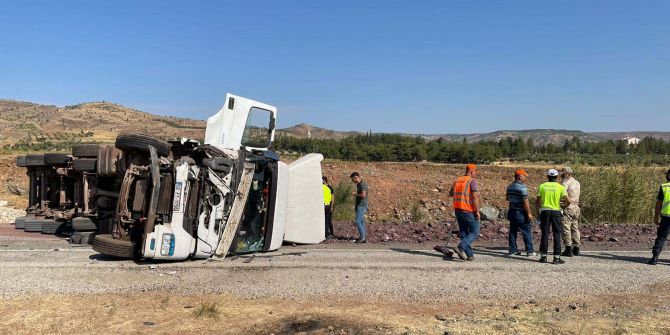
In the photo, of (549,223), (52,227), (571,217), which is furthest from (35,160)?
(571,217)

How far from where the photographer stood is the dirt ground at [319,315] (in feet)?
18.3

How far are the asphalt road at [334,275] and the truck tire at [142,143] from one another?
1.77 meters

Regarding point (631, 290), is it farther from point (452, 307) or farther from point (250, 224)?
point (250, 224)

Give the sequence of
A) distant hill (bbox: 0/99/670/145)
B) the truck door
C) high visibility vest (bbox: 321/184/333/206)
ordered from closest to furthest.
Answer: the truck door
high visibility vest (bbox: 321/184/333/206)
distant hill (bbox: 0/99/670/145)

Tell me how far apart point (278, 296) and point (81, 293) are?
245 centimetres

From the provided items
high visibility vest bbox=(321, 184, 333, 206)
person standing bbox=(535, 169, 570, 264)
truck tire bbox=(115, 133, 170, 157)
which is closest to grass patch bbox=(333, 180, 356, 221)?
high visibility vest bbox=(321, 184, 333, 206)

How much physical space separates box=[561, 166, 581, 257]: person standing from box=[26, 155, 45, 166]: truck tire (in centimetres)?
1099

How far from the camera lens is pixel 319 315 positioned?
6023mm

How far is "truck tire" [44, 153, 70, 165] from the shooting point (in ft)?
39.7

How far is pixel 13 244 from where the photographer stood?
10406 millimetres

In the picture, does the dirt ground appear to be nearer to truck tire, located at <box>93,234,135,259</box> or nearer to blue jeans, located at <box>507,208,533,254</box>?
truck tire, located at <box>93,234,135,259</box>

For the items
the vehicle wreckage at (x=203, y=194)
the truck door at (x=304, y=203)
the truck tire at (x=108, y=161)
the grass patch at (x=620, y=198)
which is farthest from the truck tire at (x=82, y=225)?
the grass patch at (x=620, y=198)

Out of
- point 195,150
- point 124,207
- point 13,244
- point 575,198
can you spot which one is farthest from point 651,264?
point 13,244

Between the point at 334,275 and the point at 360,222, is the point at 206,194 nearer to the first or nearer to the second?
the point at 334,275
